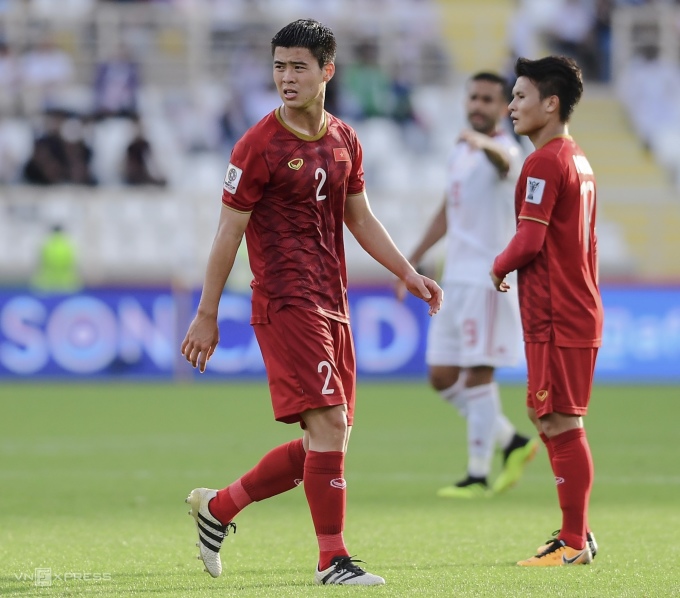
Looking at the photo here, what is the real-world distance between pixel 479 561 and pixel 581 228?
4.77ft

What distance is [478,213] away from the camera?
892 cm

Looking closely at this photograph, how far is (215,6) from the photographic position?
77.9 ft

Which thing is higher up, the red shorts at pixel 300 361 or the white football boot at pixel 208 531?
the red shorts at pixel 300 361

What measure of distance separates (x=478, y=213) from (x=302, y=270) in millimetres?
3486

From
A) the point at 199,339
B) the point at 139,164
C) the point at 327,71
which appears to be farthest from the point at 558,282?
the point at 139,164

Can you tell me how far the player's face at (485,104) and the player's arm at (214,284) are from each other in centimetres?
340

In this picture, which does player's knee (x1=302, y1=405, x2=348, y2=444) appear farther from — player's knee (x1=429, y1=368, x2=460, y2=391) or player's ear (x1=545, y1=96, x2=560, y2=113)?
player's knee (x1=429, y1=368, x2=460, y2=391)

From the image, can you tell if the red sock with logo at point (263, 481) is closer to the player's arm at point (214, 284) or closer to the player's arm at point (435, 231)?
the player's arm at point (214, 284)

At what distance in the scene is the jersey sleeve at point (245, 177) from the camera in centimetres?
552

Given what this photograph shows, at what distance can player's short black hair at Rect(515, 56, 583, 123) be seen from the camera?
6145 millimetres

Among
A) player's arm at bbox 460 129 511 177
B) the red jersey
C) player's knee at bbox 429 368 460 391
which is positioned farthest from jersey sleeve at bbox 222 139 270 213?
player's knee at bbox 429 368 460 391

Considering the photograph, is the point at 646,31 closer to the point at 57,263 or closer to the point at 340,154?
the point at 57,263

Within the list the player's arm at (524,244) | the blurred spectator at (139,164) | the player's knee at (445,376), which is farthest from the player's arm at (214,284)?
the blurred spectator at (139,164)

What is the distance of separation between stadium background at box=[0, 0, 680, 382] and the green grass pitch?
231 cm
